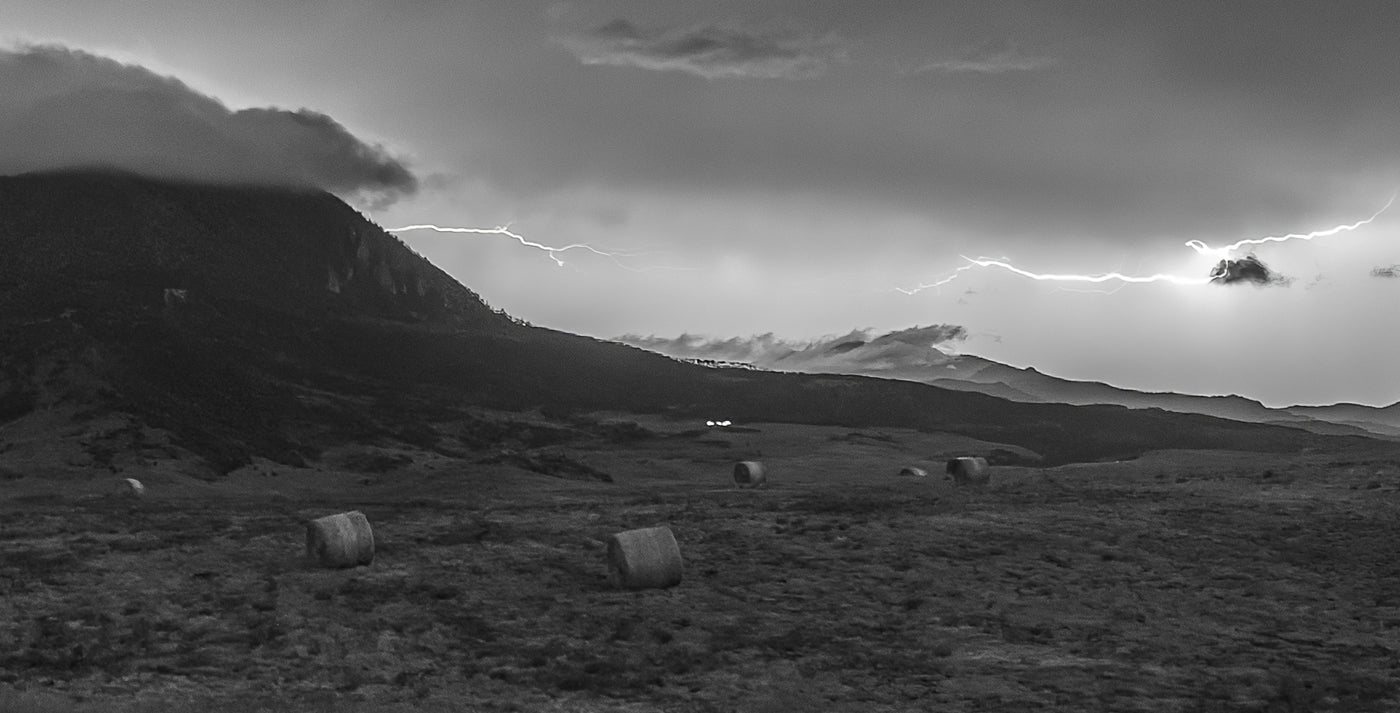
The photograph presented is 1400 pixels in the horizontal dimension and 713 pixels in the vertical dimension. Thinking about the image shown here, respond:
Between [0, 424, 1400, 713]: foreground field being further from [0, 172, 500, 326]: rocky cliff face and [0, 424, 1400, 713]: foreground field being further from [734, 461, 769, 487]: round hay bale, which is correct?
[0, 172, 500, 326]: rocky cliff face

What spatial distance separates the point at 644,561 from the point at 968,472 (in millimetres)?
30905

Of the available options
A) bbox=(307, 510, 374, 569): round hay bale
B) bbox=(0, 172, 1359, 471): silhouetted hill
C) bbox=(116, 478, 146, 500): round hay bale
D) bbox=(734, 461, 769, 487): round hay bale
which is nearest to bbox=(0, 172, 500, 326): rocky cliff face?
bbox=(0, 172, 1359, 471): silhouetted hill

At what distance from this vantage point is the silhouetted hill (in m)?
113

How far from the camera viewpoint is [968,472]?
5228cm

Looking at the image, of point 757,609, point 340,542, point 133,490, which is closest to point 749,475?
point 133,490

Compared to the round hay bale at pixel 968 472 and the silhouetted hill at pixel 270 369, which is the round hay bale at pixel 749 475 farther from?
the silhouetted hill at pixel 270 369

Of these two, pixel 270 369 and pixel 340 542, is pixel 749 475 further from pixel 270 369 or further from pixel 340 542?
pixel 270 369

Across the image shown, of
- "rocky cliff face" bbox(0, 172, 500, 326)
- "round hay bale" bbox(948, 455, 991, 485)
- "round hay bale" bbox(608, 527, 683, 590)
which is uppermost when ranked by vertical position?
"rocky cliff face" bbox(0, 172, 500, 326)

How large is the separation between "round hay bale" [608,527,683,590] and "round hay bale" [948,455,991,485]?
29.6 meters

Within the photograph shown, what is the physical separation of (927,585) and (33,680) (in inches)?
667

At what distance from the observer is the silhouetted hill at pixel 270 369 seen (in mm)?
112875

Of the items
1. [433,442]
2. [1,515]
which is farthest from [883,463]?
[1,515]

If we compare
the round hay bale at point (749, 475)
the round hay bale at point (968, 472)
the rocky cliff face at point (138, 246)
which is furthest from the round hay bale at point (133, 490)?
the rocky cliff face at point (138, 246)

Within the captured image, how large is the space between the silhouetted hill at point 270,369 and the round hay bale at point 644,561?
73.5m
